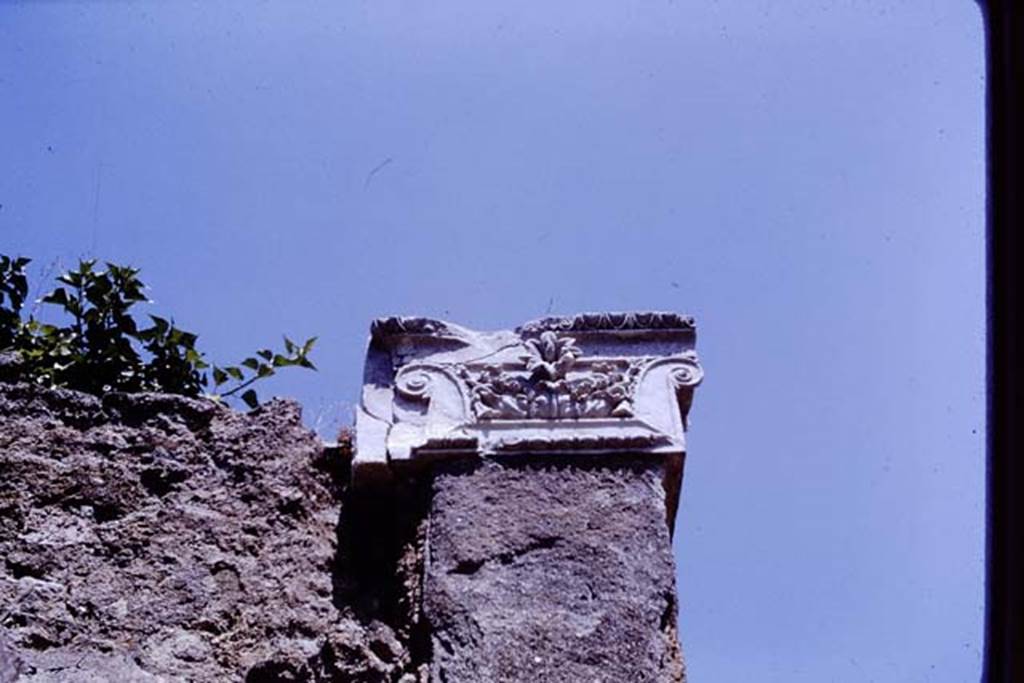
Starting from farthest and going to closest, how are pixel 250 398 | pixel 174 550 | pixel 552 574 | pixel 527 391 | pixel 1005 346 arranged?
pixel 250 398
pixel 527 391
pixel 174 550
pixel 552 574
pixel 1005 346

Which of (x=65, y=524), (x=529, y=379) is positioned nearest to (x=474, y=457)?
(x=529, y=379)

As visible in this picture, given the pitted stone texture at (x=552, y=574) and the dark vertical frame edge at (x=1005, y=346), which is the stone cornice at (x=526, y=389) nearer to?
the pitted stone texture at (x=552, y=574)

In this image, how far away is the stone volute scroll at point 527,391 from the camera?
12.7 feet

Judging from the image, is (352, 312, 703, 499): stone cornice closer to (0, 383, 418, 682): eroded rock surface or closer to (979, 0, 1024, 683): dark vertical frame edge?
(0, 383, 418, 682): eroded rock surface

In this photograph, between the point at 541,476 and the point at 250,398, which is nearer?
the point at 541,476

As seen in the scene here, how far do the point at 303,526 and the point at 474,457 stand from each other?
0.41m

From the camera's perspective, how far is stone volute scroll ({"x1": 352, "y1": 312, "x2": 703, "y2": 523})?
3871mm

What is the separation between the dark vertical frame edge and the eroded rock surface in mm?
1149

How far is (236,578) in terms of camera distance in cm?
369

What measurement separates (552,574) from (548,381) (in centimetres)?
58

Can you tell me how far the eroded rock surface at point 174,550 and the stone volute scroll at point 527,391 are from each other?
196 millimetres

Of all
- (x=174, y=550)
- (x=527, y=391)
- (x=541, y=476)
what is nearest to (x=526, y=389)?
(x=527, y=391)

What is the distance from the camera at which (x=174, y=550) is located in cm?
372

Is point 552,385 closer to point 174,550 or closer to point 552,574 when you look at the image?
point 552,574
